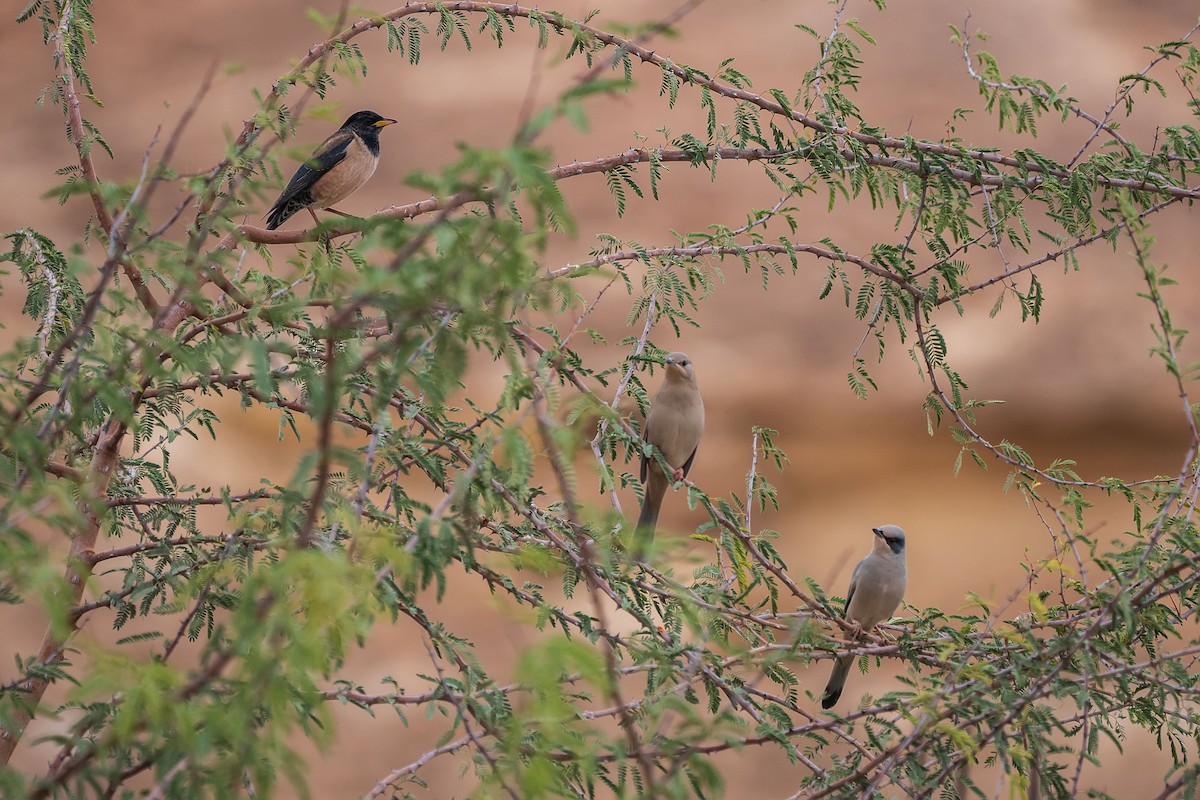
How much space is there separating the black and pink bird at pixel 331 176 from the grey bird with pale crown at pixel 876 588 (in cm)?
176

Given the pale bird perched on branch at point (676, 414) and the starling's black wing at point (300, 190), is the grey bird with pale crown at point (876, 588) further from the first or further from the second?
the starling's black wing at point (300, 190)

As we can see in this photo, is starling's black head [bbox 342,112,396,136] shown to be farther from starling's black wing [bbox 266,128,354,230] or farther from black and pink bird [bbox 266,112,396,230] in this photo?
starling's black wing [bbox 266,128,354,230]

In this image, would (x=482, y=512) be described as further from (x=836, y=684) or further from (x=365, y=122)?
(x=365, y=122)

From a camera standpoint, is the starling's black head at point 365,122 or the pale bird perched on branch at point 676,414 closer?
the pale bird perched on branch at point 676,414

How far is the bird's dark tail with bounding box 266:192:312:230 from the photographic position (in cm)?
310

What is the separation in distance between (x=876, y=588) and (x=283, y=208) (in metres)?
1.88

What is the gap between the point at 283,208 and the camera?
10.3 feet

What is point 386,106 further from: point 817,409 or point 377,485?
point 377,485

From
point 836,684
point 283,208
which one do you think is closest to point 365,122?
point 283,208

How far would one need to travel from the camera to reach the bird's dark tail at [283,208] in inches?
122

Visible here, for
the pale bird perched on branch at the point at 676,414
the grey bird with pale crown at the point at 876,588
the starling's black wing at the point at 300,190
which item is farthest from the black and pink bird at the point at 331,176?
the grey bird with pale crown at the point at 876,588

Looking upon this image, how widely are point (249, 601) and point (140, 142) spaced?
5.51 meters

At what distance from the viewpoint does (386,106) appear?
6031 mm

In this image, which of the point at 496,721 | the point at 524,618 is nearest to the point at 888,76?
the point at 496,721
